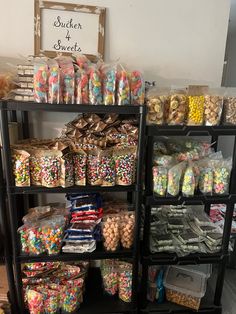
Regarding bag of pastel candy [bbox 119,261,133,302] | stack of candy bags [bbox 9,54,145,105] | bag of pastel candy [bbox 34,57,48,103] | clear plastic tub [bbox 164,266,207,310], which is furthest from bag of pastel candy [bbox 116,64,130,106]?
clear plastic tub [bbox 164,266,207,310]

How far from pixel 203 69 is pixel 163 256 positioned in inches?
48.3

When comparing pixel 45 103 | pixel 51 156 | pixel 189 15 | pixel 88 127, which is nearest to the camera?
pixel 45 103

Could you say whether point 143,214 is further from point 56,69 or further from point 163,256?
point 56,69

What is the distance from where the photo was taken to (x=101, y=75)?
4.16ft

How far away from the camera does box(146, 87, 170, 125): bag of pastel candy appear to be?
1.32 m

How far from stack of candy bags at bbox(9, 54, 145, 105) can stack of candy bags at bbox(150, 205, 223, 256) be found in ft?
2.78

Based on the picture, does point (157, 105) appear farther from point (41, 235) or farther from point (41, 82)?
point (41, 235)

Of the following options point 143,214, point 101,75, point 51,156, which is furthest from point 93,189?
point 101,75

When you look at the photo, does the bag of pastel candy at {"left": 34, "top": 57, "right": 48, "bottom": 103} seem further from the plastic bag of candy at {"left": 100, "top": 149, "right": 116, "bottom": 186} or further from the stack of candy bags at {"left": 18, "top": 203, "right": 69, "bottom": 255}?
the stack of candy bags at {"left": 18, "top": 203, "right": 69, "bottom": 255}

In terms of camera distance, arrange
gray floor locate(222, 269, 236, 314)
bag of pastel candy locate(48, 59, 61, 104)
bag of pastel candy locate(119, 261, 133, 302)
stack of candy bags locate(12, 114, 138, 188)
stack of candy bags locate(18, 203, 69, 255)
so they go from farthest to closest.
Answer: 1. gray floor locate(222, 269, 236, 314)
2. bag of pastel candy locate(119, 261, 133, 302)
3. stack of candy bags locate(18, 203, 69, 255)
4. stack of candy bags locate(12, 114, 138, 188)
5. bag of pastel candy locate(48, 59, 61, 104)

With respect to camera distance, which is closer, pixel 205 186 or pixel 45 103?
pixel 45 103

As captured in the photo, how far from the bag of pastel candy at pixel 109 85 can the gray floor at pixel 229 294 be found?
5.32ft

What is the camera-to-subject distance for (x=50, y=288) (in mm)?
1509

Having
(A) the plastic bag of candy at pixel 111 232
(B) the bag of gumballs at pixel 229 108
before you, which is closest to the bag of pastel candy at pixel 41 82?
(A) the plastic bag of candy at pixel 111 232
